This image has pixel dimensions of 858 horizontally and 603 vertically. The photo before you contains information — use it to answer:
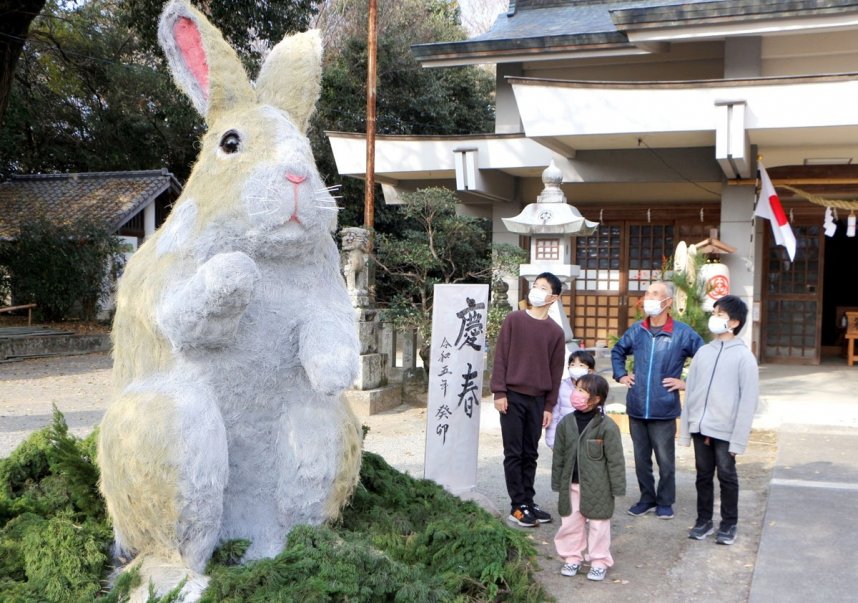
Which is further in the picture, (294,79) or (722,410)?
(722,410)

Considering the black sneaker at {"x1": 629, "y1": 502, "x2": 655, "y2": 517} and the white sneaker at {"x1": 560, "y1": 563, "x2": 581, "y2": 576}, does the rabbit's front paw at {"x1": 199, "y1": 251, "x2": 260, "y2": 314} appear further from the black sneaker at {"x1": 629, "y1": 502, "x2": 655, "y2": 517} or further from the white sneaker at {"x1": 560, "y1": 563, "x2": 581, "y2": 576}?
the black sneaker at {"x1": 629, "y1": 502, "x2": 655, "y2": 517}

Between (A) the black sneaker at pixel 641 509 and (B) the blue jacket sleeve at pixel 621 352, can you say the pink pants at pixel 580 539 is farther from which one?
(B) the blue jacket sleeve at pixel 621 352

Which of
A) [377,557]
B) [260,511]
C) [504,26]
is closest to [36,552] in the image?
[260,511]

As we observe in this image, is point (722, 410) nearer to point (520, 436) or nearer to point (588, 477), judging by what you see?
point (588, 477)

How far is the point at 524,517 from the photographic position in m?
4.92

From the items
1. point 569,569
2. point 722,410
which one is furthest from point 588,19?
point 569,569

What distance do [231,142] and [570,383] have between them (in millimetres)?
3093

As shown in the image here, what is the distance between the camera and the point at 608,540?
4.15 metres

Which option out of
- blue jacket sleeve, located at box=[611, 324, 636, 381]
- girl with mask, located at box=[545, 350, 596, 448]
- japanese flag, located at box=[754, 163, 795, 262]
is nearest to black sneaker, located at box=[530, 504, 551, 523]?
girl with mask, located at box=[545, 350, 596, 448]

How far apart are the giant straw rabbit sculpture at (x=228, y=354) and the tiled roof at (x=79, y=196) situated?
1414cm

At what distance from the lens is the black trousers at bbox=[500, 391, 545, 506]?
4.88 metres

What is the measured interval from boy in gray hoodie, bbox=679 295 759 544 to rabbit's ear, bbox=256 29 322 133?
273 centimetres

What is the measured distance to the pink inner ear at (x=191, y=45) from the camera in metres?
3.29

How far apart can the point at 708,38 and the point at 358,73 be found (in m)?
10.5
